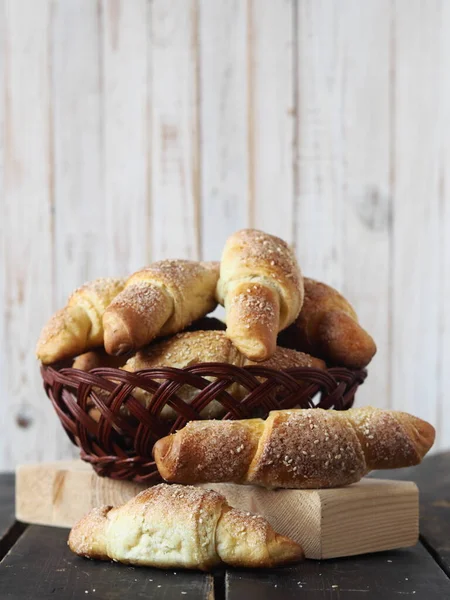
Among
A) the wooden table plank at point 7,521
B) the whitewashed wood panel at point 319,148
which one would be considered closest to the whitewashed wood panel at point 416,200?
the whitewashed wood panel at point 319,148

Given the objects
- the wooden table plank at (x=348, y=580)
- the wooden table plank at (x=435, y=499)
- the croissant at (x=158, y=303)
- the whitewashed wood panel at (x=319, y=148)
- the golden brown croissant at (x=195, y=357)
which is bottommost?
the wooden table plank at (x=435, y=499)

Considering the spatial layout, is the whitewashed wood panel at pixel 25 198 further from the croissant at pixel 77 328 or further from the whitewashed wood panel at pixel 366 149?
the croissant at pixel 77 328

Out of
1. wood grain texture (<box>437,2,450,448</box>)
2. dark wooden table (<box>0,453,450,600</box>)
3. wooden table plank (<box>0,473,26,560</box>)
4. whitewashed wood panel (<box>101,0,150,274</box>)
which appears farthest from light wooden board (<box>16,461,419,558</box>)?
wood grain texture (<box>437,2,450,448</box>)

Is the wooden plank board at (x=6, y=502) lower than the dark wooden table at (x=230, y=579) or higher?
lower

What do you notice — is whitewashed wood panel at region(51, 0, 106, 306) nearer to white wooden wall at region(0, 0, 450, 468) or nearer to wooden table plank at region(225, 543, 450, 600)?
white wooden wall at region(0, 0, 450, 468)

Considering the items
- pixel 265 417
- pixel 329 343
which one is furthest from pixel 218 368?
pixel 329 343

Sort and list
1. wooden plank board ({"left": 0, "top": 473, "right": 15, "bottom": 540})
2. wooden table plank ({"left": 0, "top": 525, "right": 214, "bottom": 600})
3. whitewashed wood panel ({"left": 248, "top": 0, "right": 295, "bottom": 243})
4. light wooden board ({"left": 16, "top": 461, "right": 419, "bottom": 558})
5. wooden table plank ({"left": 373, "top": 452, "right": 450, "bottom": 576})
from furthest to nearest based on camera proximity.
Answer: whitewashed wood panel ({"left": 248, "top": 0, "right": 295, "bottom": 243})
wooden plank board ({"left": 0, "top": 473, "right": 15, "bottom": 540})
wooden table plank ({"left": 373, "top": 452, "right": 450, "bottom": 576})
light wooden board ({"left": 16, "top": 461, "right": 419, "bottom": 558})
wooden table plank ({"left": 0, "top": 525, "right": 214, "bottom": 600})
